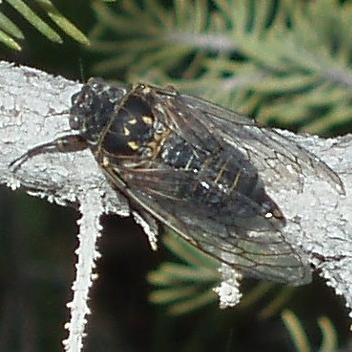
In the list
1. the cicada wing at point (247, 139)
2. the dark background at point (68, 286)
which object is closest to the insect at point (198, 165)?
the cicada wing at point (247, 139)

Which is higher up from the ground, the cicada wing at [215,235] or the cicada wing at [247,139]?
the cicada wing at [247,139]

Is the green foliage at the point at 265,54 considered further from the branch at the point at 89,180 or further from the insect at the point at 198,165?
the branch at the point at 89,180

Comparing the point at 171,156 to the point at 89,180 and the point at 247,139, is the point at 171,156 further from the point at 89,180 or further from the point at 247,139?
the point at 89,180

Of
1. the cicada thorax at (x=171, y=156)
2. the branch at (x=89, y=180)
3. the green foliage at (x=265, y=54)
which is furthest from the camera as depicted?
the green foliage at (x=265, y=54)

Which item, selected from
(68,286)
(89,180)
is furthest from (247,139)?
(68,286)

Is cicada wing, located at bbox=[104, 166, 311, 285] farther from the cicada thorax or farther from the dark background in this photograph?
the dark background

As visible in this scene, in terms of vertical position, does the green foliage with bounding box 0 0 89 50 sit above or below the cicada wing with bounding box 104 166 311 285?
above

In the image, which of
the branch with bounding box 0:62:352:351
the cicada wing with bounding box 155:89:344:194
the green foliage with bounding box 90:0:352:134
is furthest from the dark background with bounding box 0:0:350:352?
the branch with bounding box 0:62:352:351

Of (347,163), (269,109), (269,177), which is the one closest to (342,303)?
(269,109)
